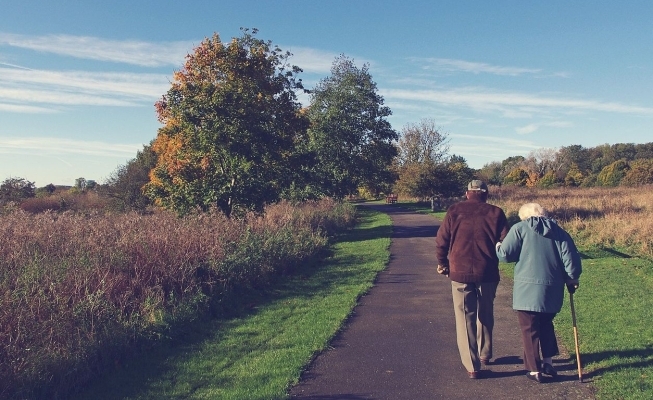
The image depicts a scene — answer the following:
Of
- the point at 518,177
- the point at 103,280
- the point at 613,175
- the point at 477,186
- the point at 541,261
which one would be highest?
the point at 518,177

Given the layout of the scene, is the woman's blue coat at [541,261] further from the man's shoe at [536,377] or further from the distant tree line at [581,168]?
the distant tree line at [581,168]

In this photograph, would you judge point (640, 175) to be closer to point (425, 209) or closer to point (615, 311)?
point (425, 209)

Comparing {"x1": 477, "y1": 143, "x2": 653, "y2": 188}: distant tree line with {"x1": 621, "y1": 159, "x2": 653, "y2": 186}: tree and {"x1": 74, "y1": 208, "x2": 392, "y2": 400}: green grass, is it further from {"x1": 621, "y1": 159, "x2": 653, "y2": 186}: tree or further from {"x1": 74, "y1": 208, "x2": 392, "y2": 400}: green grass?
{"x1": 74, "y1": 208, "x2": 392, "y2": 400}: green grass

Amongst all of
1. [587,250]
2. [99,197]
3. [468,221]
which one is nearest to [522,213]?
[468,221]

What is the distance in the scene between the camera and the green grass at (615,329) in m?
5.40

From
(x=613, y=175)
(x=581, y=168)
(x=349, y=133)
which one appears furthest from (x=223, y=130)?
(x=581, y=168)

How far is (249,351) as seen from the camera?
271 inches

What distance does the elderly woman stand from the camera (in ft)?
18.0

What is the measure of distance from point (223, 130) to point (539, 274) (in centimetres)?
1418

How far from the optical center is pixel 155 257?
9586 millimetres

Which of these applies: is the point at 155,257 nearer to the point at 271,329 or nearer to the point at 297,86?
the point at 271,329

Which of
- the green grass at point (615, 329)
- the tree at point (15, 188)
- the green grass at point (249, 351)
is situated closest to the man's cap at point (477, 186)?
the green grass at point (615, 329)

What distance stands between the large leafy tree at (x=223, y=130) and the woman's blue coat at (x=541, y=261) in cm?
1374

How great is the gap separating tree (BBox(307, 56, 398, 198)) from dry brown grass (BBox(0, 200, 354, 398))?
20629mm
